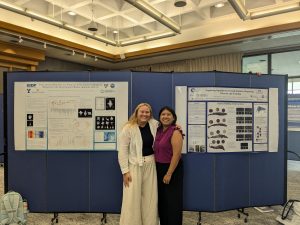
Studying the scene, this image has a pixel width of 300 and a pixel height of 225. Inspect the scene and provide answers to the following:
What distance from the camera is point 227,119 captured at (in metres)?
3.39

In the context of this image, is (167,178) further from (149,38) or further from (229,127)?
(149,38)

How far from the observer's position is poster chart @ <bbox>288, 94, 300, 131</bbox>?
23.4 ft

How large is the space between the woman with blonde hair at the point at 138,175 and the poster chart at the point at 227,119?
0.74 meters

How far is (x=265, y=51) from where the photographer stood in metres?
6.68

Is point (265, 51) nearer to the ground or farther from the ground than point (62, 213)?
farther from the ground

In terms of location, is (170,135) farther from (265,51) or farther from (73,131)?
(265,51)

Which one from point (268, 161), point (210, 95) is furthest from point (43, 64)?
point (268, 161)

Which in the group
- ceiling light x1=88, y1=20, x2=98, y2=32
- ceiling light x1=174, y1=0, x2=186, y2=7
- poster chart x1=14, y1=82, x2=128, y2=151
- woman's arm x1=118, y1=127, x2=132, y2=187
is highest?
ceiling light x1=174, y1=0, x2=186, y2=7

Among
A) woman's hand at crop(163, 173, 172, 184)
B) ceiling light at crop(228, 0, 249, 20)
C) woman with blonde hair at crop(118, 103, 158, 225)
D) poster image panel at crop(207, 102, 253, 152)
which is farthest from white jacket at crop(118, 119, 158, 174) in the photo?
ceiling light at crop(228, 0, 249, 20)

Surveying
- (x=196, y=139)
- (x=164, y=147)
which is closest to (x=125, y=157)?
(x=164, y=147)

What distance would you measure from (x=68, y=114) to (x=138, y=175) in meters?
1.30

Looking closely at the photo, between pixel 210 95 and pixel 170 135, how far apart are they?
0.95 m

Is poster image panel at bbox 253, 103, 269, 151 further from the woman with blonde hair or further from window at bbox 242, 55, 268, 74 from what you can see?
window at bbox 242, 55, 268, 74

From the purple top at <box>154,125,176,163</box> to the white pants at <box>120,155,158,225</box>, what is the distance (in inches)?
4.2
